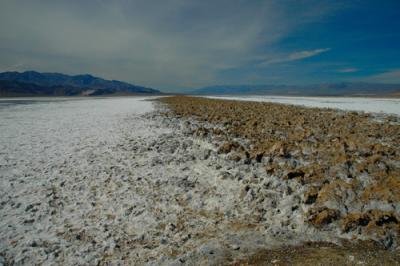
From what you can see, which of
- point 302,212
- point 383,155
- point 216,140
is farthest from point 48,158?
point 383,155

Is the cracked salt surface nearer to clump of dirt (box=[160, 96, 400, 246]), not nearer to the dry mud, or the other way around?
the dry mud

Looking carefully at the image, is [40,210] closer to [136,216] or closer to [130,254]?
[136,216]

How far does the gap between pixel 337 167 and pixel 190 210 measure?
4444mm

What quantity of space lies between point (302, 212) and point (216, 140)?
594 centimetres

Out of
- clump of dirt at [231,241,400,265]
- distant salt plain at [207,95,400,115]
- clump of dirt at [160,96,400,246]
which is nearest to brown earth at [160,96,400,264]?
clump of dirt at [160,96,400,246]

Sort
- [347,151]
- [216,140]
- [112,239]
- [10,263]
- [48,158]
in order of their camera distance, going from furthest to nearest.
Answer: [216,140] < [48,158] < [347,151] < [112,239] < [10,263]

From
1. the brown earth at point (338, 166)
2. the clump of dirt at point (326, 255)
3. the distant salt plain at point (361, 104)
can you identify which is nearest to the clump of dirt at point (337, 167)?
the brown earth at point (338, 166)

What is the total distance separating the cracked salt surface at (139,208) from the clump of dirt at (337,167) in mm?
446

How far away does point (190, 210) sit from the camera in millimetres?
6516

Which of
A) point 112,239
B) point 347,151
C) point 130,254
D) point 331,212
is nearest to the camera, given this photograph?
point 130,254

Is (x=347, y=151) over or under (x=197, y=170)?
over

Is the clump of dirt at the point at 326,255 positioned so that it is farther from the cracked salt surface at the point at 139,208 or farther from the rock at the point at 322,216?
the rock at the point at 322,216

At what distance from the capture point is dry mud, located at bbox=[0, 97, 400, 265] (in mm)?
4996

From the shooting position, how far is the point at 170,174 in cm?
838
